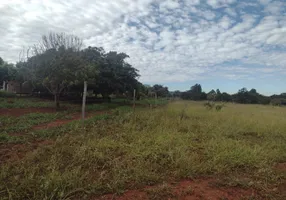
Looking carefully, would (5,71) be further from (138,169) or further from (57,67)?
(138,169)

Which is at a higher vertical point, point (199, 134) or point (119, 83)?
point (119, 83)

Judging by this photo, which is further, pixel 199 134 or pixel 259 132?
pixel 259 132

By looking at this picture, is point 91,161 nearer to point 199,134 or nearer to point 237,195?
point 237,195

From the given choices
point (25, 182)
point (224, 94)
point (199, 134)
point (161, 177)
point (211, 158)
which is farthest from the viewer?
point (224, 94)

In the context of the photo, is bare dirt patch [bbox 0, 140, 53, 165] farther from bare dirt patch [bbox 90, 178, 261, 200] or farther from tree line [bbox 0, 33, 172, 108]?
tree line [bbox 0, 33, 172, 108]

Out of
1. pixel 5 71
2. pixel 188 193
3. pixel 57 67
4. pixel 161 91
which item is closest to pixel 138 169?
pixel 188 193

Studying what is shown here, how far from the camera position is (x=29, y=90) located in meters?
19.9

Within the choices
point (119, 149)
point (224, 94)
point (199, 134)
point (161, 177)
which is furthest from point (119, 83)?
point (224, 94)

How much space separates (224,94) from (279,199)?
126ft

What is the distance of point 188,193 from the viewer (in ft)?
8.05

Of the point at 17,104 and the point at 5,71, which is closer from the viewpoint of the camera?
the point at 17,104

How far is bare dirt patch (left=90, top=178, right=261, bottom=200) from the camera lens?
234 centimetres

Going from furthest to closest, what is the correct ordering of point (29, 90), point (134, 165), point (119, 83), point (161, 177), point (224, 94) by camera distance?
point (224, 94)
point (29, 90)
point (119, 83)
point (134, 165)
point (161, 177)

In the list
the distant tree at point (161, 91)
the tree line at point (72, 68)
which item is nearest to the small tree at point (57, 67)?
the tree line at point (72, 68)
